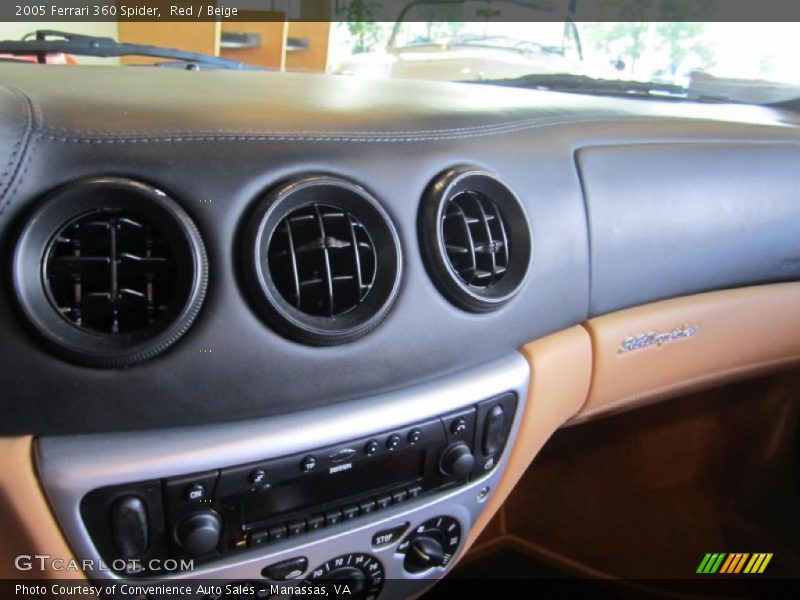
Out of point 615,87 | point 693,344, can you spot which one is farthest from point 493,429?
point 615,87

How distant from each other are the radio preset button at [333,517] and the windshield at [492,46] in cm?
114

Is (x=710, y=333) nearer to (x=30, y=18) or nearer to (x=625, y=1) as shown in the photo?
(x=625, y=1)

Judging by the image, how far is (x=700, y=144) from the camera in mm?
953

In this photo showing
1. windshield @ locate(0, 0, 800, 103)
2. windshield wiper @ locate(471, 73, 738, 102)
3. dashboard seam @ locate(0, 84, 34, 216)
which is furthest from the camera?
windshield @ locate(0, 0, 800, 103)

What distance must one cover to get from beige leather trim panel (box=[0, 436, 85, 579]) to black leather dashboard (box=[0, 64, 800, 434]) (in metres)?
0.02

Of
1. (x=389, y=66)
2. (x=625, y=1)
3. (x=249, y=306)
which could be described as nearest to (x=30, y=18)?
(x=389, y=66)

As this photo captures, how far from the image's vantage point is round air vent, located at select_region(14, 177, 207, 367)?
512 mm

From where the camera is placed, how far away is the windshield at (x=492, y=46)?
1688 millimetres

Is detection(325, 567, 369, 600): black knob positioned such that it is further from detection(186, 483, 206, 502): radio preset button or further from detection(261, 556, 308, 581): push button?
detection(186, 483, 206, 502): radio preset button

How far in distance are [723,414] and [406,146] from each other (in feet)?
3.35

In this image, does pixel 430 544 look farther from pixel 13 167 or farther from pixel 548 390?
pixel 13 167

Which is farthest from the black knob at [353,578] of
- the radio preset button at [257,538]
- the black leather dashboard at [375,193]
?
the black leather dashboard at [375,193]

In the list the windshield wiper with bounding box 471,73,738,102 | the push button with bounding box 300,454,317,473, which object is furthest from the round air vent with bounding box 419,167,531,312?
the windshield wiper with bounding box 471,73,738,102

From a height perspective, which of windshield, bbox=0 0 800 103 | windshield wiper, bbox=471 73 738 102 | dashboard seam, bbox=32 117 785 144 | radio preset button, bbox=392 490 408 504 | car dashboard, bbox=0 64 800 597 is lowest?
radio preset button, bbox=392 490 408 504
